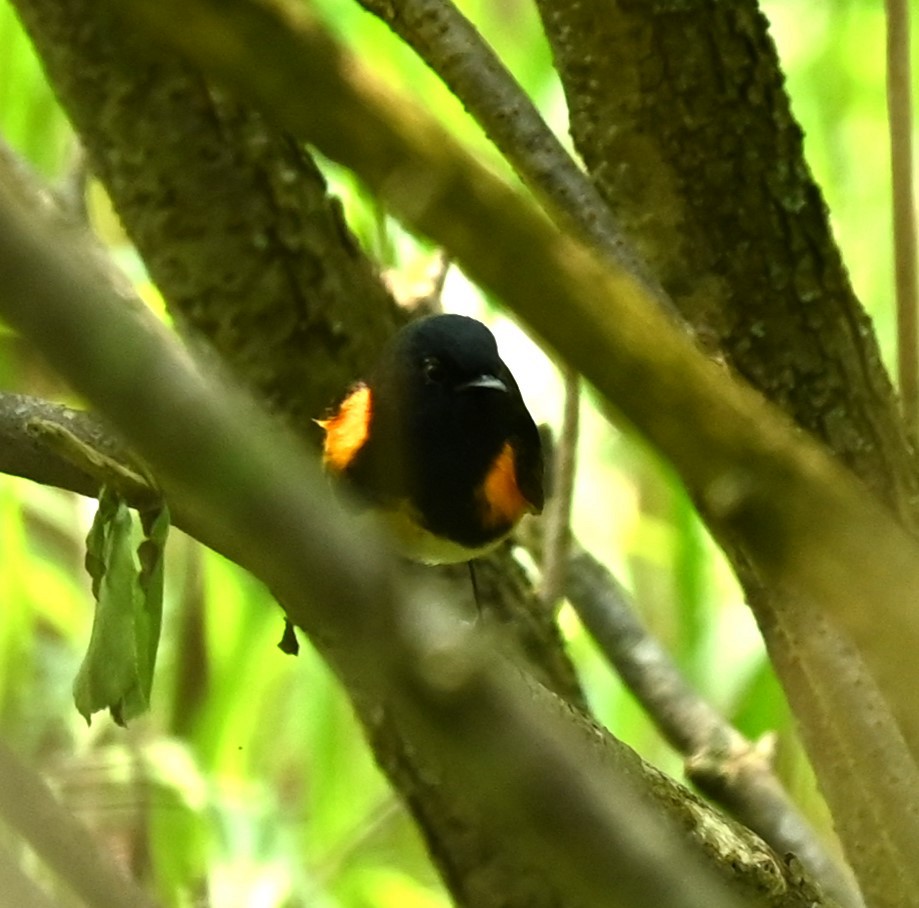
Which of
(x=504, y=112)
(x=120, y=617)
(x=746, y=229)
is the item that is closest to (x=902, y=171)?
(x=746, y=229)

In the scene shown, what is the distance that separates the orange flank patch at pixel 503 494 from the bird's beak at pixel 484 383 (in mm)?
68

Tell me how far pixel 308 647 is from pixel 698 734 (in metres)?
0.45

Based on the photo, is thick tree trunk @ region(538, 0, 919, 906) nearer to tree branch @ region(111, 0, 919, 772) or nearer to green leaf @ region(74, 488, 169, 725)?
green leaf @ region(74, 488, 169, 725)

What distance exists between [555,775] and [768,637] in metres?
0.79

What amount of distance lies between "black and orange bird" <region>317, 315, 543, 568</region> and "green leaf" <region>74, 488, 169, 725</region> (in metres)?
0.33

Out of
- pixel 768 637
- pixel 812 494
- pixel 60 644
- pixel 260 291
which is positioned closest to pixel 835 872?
pixel 768 637

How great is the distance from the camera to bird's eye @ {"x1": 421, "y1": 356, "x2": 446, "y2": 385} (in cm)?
110

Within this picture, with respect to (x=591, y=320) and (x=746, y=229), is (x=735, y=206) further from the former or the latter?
(x=591, y=320)

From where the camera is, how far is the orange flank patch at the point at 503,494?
3.66 ft

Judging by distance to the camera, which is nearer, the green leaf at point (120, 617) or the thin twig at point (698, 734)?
the green leaf at point (120, 617)

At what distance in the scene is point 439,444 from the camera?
1.15 metres

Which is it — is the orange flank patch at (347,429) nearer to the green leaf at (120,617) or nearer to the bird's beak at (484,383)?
the bird's beak at (484,383)

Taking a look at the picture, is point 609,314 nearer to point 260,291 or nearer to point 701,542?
point 260,291

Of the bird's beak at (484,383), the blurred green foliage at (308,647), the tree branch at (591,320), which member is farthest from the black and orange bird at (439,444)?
the tree branch at (591,320)
